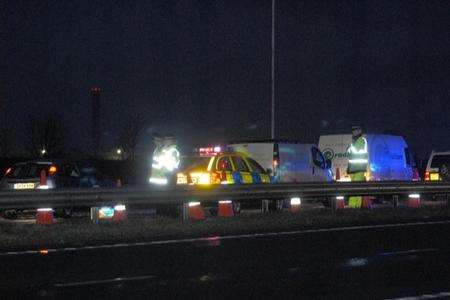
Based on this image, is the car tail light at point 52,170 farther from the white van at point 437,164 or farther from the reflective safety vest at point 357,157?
the white van at point 437,164

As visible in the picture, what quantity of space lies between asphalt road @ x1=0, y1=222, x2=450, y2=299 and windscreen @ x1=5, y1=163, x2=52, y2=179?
22.9 feet

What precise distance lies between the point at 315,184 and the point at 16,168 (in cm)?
734

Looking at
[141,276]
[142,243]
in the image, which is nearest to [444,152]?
[142,243]

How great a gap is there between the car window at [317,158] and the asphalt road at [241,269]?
1010 cm

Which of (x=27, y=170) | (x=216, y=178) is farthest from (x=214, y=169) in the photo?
(x=27, y=170)

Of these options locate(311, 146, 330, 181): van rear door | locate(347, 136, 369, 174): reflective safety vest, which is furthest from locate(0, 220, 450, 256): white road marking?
locate(311, 146, 330, 181): van rear door

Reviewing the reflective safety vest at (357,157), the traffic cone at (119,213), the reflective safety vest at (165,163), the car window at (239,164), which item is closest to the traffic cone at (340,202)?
the reflective safety vest at (357,157)

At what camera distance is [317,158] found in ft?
80.6

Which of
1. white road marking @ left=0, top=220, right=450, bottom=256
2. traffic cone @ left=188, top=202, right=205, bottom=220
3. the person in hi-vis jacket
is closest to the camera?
white road marking @ left=0, top=220, right=450, bottom=256

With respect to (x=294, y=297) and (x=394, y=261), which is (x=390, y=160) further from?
(x=294, y=297)

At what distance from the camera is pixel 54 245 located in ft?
43.1

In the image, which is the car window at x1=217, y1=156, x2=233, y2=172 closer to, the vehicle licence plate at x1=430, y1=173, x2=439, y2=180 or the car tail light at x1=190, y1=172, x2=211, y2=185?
the car tail light at x1=190, y1=172, x2=211, y2=185

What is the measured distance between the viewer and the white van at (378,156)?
25.5 metres

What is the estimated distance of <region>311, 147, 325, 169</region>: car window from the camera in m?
24.5
